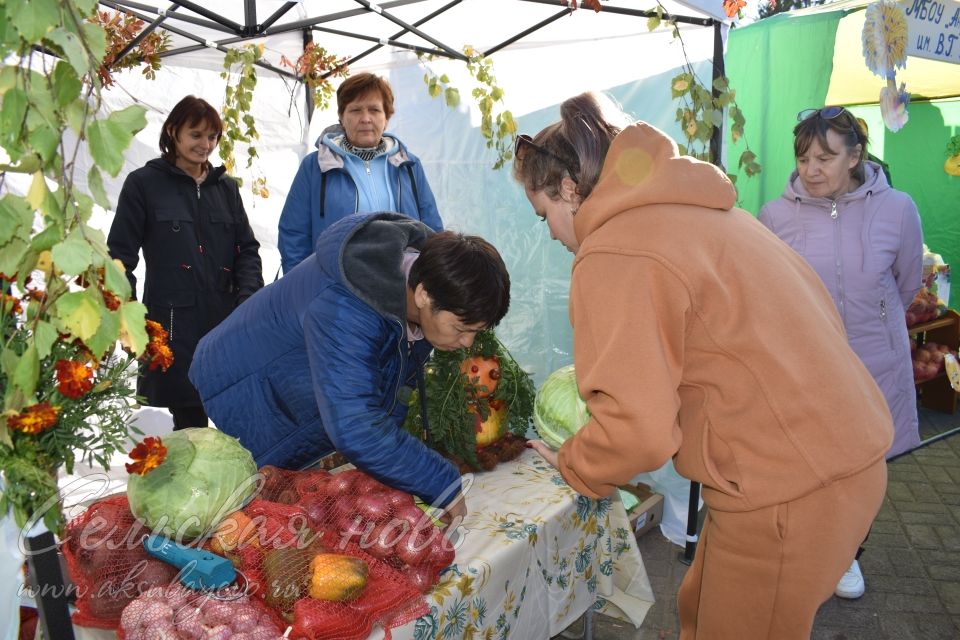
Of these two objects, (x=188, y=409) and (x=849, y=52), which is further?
(x=849, y=52)

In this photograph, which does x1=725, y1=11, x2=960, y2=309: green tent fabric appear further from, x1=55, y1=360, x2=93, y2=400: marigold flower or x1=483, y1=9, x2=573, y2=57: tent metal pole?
x1=55, y1=360, x2=93, y2=400: marigold flower

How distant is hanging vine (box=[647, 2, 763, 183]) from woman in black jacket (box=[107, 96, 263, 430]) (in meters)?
2.08

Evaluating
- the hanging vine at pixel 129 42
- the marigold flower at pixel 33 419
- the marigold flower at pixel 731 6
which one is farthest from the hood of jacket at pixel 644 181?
the hanging vine at pixel 129 42

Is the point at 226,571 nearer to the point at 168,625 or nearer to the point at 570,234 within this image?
the point at 168,625

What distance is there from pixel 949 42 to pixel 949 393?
3180mm

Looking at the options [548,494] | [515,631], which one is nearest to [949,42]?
[548,494]

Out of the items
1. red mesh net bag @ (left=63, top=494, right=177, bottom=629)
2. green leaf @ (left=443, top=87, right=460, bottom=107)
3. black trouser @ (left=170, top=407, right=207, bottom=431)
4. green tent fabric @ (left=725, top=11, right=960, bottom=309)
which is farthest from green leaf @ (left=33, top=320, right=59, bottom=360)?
green leaf @ (left=443, top=87, right=460, bottom=107)

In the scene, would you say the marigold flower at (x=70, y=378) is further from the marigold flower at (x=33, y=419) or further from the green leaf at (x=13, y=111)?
the green leaf at (x=13, y=111)

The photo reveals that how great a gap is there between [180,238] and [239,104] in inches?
51.3

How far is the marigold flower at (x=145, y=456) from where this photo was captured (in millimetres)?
1466

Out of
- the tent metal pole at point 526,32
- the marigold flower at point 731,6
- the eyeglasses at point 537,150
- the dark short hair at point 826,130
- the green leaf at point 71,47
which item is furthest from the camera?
the tent metal pole at point 526,32

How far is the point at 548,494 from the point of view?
2.20m

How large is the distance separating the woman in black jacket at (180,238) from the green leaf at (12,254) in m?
2.40

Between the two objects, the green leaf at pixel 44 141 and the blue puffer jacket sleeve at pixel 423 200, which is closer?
the green leaf at pixel 44 141
